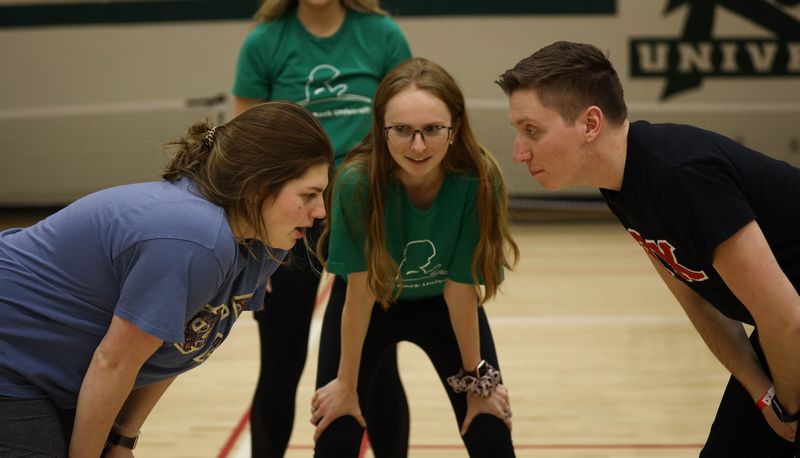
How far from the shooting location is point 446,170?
302cm

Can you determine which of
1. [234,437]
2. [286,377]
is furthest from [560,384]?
[286,377]

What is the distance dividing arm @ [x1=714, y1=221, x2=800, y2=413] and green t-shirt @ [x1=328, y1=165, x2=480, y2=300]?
1.08 m

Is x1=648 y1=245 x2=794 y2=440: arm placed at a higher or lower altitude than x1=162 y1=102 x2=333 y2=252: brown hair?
lower

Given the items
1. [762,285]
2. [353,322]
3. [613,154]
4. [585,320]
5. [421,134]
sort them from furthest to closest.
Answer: [585,320], [353,322], [421,134], [613,154], [762,285]

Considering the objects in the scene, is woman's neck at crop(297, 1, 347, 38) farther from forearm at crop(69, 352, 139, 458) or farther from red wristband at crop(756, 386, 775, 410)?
red wristband at crop(756, 386, 775, 410)

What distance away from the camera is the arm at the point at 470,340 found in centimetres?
296

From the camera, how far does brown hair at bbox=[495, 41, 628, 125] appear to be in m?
2.21

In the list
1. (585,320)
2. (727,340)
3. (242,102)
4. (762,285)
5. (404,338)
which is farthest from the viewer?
(585,320)

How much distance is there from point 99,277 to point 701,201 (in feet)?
4.60

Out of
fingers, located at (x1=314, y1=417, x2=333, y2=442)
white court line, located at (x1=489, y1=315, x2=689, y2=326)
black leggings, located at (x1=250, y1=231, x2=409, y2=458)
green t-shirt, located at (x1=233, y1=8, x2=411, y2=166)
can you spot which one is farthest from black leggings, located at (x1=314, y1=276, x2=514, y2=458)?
white court line, located at (x1=489, y1=315, x2=689, y2=326)

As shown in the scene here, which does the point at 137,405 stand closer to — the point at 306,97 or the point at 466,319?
the point at 466,319

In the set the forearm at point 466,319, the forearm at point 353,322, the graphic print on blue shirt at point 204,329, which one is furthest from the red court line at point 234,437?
the graphic print on blue shirt at point 204,329

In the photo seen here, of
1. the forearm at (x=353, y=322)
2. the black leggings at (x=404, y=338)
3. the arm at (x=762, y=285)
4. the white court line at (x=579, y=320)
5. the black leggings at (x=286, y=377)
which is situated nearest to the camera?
the arm at (x=762, y=285)

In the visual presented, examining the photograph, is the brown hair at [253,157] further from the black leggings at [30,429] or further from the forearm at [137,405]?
the black leggings at [30,429]
